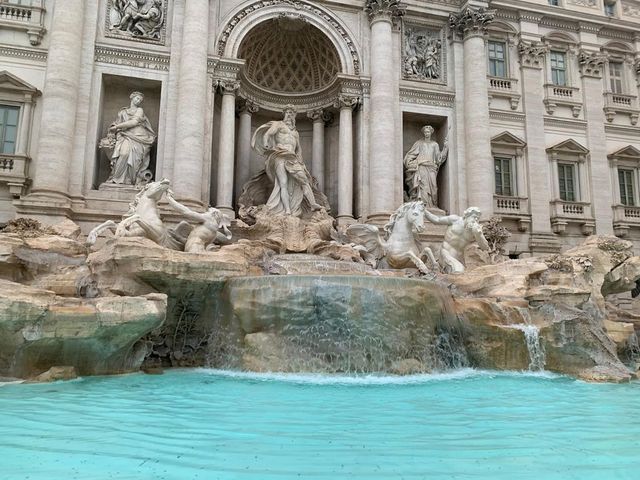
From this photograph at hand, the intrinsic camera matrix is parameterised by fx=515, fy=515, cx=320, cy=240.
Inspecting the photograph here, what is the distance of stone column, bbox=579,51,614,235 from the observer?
2030cm

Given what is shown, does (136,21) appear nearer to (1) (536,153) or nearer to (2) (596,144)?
(1) (536,153)

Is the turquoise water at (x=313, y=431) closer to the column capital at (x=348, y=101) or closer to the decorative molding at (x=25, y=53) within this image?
the decorative molding at (x=25, y=53)

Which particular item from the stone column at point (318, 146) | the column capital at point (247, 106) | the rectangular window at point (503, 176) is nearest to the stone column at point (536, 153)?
the rectangular window at point (503, 176)

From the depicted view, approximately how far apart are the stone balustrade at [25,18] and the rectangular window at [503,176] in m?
16.2

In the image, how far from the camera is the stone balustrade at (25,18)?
1551cm

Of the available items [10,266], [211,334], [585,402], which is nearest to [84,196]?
[10,266]

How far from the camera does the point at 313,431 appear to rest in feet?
14.7

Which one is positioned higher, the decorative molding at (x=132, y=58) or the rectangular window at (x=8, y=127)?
the decorative molding at (x=132, y=58)

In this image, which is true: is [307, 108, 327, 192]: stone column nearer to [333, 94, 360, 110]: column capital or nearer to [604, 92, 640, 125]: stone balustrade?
[333, 94, 360, 110]: column capital

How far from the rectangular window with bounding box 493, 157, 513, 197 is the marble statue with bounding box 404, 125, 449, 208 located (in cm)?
238

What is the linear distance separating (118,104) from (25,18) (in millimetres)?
3523

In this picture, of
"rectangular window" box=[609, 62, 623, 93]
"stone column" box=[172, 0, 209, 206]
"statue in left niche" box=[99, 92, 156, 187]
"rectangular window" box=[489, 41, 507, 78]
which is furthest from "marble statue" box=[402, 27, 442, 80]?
"statue in left niche" box=[99, 92, 156, 187]

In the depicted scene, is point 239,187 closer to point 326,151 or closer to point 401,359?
point 326,151

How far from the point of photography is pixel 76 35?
1552cm
